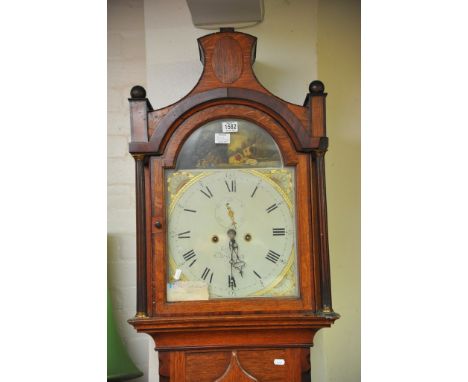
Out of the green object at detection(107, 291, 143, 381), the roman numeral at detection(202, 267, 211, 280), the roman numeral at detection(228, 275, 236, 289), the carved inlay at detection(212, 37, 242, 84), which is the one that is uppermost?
the carved inlay at detection(212, 37, 242, 84)

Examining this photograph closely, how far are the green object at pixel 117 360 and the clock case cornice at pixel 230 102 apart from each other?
74cm

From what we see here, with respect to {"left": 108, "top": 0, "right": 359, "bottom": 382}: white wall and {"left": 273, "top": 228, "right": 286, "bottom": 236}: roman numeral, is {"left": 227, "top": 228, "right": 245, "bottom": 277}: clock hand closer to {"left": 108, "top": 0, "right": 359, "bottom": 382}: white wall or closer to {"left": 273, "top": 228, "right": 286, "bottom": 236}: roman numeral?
{"left": 273, "top": 228, "right": 286, "bottom": 236}: roman numeral

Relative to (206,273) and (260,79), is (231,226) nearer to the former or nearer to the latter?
(206,273)

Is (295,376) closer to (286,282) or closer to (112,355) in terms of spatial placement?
(286,282)

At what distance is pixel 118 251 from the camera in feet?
6.70

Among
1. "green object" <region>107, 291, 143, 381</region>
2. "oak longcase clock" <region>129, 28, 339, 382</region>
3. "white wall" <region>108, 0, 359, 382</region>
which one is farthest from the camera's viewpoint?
"white wall" <region>108, 0, 359, 382</region>

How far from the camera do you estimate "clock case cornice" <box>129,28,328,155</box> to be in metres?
1.58

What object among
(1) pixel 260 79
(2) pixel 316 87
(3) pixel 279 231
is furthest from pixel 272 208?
(1) pixel 260 79

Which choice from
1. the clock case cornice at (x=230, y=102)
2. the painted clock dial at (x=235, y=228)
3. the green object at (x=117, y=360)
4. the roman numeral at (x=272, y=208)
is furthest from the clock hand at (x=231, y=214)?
the green object at (x=117, y=360)

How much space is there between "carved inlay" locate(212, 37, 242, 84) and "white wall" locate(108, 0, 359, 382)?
15.8 inches

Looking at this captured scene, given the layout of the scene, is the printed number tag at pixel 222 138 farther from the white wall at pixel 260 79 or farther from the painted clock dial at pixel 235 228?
the white wall at pixel 260 79

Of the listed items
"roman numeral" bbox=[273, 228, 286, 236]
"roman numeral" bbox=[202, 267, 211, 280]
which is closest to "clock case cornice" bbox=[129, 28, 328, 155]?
"roman numeral" bbox=[273, 228, 286, 236]

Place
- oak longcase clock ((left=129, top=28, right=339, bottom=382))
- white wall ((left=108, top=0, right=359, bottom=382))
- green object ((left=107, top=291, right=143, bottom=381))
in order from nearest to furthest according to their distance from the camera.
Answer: oak longcase clock ((left=129, top=28, right=339, bottom=382)) < green object ((left=107, top=291, right=143, bottom=381)) < white wall ((left=108, top=0, right=359, bottom=382))

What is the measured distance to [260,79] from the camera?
2020 mm
